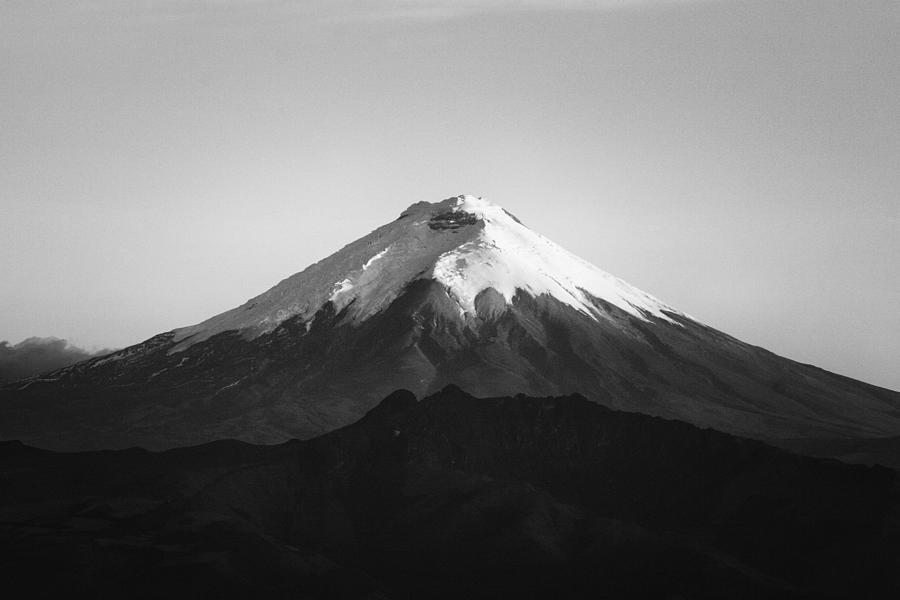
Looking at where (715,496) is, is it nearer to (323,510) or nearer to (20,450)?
(323,510)

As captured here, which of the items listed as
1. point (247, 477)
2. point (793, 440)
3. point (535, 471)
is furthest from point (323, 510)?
point (793, 440)

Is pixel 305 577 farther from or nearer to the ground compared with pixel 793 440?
nearer to the ground

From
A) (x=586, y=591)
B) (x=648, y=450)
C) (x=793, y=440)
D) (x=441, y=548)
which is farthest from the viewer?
(x=793, y=440)

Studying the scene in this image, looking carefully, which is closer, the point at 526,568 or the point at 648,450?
the point at 526,568

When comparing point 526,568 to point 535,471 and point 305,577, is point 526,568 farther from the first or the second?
point 535,471

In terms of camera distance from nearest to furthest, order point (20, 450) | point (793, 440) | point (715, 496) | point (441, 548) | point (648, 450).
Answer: point (441, 548), point (715, 496), point (648, 450), point (20, 450), point (793, 440)

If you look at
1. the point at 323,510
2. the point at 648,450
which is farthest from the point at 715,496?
the point at 323,510
